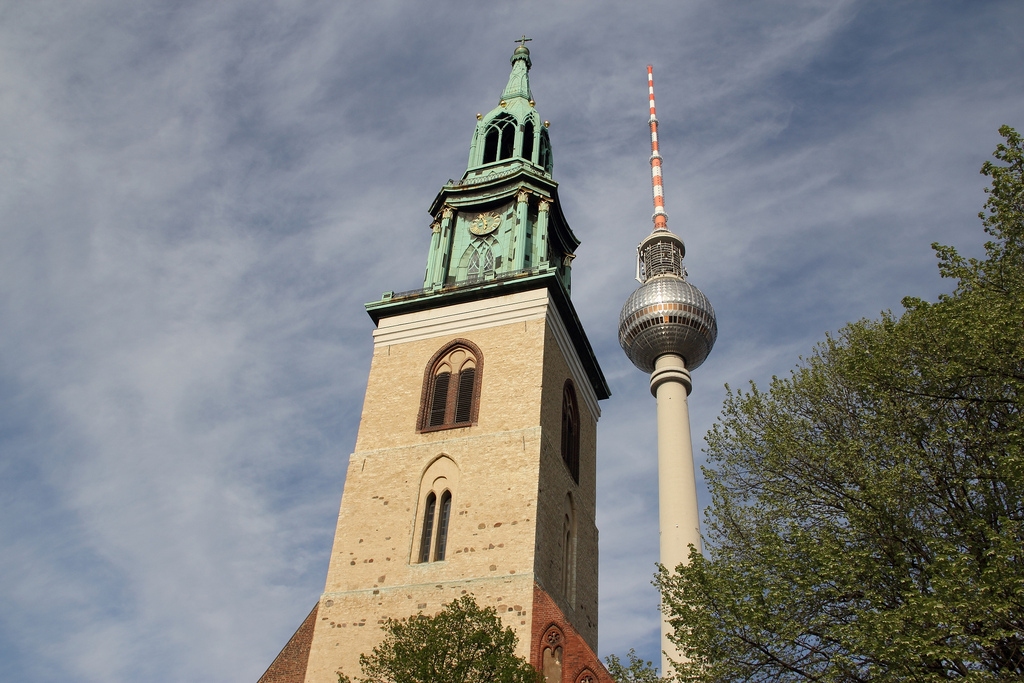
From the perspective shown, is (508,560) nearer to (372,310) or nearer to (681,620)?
(681,620)

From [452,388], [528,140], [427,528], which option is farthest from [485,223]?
[427,528]

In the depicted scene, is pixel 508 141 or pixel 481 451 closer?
pixel 481 451

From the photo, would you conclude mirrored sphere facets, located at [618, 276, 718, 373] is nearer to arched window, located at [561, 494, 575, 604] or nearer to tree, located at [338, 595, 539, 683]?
arched window, located at [561, 494, 575, 604]

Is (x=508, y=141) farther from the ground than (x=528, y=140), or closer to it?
closer to it

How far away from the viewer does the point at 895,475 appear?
588 inches

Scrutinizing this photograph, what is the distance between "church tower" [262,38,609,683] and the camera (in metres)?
22.6

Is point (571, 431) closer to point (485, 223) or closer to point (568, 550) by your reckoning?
point (568, 550)

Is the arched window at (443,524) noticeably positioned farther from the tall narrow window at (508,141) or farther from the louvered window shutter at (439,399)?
the tall narrow window at (508,141)

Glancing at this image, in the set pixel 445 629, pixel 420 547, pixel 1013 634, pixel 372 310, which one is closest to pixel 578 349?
pixel 372 310

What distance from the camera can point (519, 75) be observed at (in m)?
41.1

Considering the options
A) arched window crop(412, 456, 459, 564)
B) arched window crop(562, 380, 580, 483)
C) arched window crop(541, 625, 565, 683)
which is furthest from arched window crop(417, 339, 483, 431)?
arched window crop(541, 625, 565, 683)

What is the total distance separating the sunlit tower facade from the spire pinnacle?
1253cm

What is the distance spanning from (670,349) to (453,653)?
97.6 ft

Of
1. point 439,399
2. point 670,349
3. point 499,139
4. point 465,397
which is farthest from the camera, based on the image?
point 670,349
